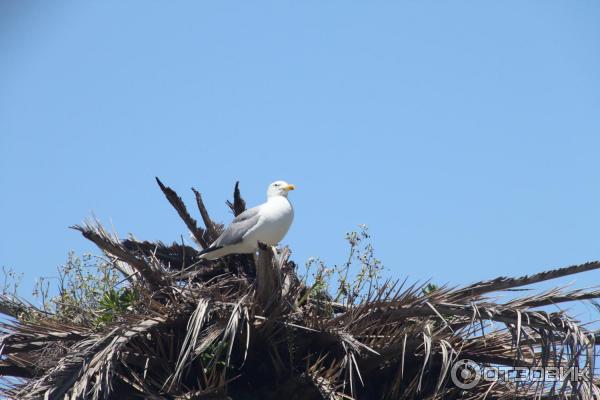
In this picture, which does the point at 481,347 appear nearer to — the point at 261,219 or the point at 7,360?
the point at 261,219

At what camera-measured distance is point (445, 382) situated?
881 centimetres

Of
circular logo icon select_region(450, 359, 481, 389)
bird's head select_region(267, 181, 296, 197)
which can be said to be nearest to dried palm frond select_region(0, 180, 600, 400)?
circular logo icon select_region(450, 359, 481, 389)

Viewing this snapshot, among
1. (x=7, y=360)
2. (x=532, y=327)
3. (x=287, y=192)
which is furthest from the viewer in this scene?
(x=287, y=192)

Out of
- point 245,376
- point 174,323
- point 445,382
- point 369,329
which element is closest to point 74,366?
point 174,323

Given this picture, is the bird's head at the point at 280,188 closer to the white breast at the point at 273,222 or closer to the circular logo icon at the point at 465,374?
the white breast at the point at 273,222

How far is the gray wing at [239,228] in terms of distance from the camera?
1095 cm

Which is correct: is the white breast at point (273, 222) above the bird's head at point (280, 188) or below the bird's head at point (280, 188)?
below

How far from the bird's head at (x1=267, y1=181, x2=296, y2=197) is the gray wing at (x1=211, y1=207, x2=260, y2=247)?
662 millimetres

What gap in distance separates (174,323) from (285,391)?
3.60 feet

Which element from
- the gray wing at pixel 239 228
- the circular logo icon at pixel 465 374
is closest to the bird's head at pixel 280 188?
the gray wing at pixel 239 228

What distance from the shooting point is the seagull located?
35.9ft

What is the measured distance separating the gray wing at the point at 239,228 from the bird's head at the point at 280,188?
26.1 inches

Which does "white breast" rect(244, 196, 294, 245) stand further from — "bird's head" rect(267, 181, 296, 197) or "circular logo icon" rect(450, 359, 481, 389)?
"circular logo icon" rect(450, 359, 481, 389)

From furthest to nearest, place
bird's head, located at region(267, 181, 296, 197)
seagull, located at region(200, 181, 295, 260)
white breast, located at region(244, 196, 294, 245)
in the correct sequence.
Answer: bird's head, located at region(267, 181, 296, 197), white breast, located at region(244, 196, 294, 245), seagull, located at region(200, 181, 295, 260)
